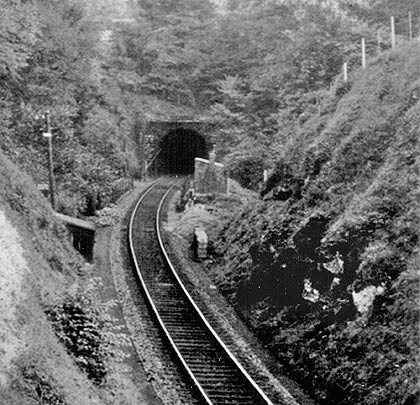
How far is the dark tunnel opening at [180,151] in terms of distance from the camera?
172ft

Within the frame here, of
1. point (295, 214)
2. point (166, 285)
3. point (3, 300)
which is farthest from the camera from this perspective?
point (166, 285)

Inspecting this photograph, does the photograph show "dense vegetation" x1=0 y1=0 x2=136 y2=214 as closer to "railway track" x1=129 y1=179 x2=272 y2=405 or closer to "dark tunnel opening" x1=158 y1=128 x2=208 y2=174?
"railway track" x1=129 y1=179 x2=272 y2=405

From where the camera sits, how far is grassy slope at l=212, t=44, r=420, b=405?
1173 cm

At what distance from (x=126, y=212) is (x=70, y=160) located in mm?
3769

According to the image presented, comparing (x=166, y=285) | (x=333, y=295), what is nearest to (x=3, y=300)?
(x=333, y=295)

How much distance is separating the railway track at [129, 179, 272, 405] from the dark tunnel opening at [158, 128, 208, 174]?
1039 inches

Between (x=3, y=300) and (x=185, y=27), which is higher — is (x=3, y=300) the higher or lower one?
the lower one

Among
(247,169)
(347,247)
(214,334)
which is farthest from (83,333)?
(247,169)

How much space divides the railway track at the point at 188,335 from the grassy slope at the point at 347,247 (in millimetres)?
1196

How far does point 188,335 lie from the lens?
16016mm

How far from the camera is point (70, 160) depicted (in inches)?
1192

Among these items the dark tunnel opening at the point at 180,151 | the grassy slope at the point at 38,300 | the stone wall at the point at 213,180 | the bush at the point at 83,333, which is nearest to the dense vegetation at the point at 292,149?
the grassy slope at the point at 38,300

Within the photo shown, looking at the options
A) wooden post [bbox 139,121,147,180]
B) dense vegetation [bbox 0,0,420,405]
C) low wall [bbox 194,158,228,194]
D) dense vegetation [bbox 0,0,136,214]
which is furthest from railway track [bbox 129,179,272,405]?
wooden post [bbox 139,121,147,180]

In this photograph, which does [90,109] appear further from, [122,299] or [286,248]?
[286,248]
